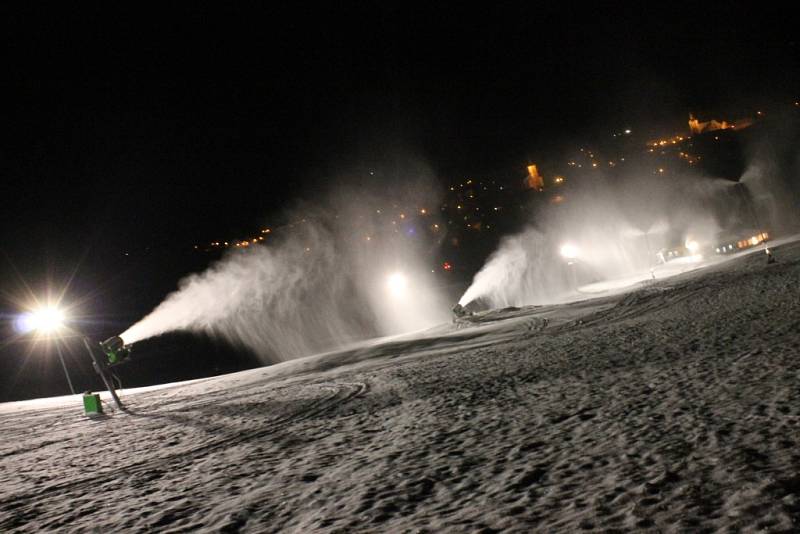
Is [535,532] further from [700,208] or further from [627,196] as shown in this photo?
[627,196]

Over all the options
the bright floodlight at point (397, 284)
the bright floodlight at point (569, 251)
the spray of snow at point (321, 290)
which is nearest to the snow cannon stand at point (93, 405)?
the spray of snow at point (321, 290)

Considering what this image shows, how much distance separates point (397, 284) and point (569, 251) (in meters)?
26.6

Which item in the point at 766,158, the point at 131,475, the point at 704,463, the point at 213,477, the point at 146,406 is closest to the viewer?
the point at 704,463

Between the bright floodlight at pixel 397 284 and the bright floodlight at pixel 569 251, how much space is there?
77.4 ft

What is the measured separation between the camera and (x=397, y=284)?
72000 millimetres

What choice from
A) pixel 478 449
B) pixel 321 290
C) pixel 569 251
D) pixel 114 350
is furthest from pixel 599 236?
pixel 478 449

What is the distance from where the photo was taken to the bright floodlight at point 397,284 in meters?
69.6

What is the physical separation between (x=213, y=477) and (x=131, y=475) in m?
1.66

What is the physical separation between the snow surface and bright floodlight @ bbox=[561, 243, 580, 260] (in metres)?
51.6

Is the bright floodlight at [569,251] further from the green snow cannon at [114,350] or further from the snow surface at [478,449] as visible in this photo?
the green snow cannon at [114,350]

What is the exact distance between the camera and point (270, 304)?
6156 cm

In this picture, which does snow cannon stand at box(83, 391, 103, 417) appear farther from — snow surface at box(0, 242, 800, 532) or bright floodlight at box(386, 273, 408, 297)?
bright floodlight at box(386, 273, 408, 297)

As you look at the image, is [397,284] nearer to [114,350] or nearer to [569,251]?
[569,251]

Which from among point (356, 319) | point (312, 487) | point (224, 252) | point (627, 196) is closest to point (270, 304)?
point (356, 319)
